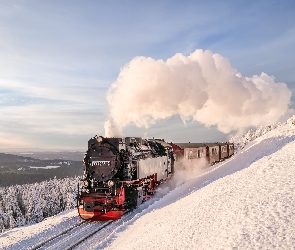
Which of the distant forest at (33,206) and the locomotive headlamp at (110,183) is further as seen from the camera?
the distant forest at (33,206)

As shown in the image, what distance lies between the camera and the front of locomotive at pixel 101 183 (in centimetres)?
1530

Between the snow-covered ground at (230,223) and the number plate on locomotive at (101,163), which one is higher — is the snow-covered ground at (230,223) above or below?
below

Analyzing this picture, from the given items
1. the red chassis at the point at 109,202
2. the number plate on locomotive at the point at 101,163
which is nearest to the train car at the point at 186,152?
the red chassis at the point at 109,202

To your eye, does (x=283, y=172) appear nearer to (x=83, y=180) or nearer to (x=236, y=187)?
(x=236, y=187)

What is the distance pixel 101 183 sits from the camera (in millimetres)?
16406

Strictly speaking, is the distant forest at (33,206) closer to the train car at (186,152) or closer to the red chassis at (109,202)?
the train car at (186,152)

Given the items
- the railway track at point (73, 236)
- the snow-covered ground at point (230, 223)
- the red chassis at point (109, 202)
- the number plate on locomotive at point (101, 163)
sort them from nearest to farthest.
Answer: the snow-covered ground at point (230, 223) → the railway track at point (73, 236) → the red chassis at point (109, 202) → the number plate on locomotive at point (101, 163)

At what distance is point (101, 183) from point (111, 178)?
2.80 ft

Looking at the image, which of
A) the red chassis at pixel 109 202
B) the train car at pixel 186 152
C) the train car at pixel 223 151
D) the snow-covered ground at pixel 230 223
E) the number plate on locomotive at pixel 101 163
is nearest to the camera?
the snow-covered ground at pixel 230 223

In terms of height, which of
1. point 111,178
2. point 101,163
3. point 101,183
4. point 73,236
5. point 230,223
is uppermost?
point 101,163

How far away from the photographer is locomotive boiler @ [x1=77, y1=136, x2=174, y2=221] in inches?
605

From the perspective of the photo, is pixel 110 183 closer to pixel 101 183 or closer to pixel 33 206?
pixel 101 183

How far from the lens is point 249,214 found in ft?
26.1

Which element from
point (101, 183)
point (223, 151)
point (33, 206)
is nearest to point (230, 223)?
point (101, 183)
